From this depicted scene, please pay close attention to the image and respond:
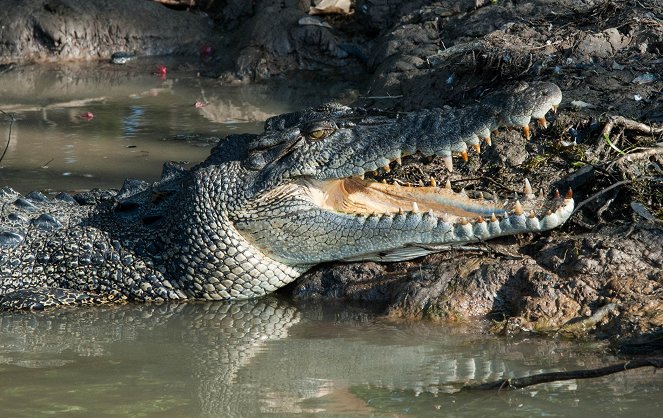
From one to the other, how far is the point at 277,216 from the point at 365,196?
0.61 meters

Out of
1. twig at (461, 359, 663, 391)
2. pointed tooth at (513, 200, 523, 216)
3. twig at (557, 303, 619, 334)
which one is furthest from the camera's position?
pointed tooth at (513, 200, 523, 216)

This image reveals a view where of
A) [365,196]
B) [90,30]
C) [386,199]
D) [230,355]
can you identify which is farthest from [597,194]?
[90,30]

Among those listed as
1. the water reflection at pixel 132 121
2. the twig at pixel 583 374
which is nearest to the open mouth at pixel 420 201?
the twig at pixel 583 374

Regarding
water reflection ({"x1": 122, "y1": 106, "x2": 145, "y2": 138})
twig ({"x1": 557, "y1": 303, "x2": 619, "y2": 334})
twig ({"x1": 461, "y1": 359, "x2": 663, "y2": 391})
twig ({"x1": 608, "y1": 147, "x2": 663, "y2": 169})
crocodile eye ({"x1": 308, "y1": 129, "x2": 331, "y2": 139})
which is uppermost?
water reflection ({"x1": 122, "y1": 106, "x2": 145, "y2": 138})

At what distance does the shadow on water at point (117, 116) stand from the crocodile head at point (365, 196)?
2698mm

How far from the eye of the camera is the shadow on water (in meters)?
9.20

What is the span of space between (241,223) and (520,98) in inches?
72.6

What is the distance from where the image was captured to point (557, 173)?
663 cm

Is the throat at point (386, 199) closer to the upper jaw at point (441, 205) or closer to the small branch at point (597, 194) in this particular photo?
the upper jaw at point (441, 205)

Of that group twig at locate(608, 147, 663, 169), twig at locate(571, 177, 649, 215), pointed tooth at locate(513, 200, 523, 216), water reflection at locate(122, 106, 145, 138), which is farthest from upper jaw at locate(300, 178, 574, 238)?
water reflection at locate(122, 106, 145, 138)

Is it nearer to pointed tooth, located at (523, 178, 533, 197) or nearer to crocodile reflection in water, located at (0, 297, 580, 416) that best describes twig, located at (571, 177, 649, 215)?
pointed tooth, located at (523, 178, 533, 197)

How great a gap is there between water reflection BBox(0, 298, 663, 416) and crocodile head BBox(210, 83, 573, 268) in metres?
0.46

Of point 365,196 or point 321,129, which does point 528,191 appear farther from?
point 321,129

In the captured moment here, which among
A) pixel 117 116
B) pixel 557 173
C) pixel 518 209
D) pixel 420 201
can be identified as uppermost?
pixel 117 116
